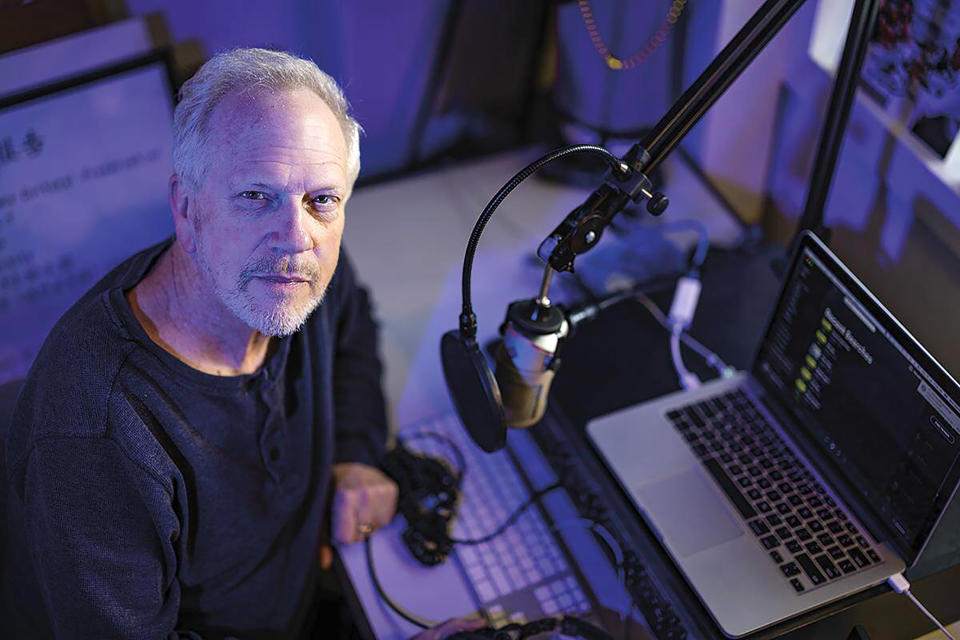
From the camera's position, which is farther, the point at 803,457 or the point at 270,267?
the point at 803,457

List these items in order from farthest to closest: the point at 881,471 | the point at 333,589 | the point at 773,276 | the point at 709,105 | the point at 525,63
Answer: the point at 525,63
the point at 773,276
the point at 333,589
the point at 881,471
the point at 709,105

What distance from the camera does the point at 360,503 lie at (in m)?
1.37

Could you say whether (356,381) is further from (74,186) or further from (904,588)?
(904,588)

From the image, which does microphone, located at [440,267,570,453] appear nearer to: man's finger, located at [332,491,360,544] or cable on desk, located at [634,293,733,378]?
man's finger, located at [332,491,360,544]

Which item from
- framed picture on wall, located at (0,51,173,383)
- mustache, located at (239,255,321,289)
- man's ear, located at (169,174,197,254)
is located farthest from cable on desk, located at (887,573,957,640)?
framed picture on wall, located at (0,51,173,383)

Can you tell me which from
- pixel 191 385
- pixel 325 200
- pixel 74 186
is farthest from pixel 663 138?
pixel 74 186

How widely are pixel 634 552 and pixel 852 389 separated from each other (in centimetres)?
34

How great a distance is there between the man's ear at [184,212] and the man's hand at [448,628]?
55cm

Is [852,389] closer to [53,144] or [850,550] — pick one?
[850,550]

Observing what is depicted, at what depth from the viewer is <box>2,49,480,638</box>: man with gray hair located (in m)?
1.08

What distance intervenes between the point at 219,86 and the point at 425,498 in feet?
2.10

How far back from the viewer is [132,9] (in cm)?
158

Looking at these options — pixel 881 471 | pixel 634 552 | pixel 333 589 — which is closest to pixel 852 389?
pixel 881 471

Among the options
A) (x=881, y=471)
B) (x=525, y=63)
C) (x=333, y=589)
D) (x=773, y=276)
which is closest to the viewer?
(x=881, y=471)
